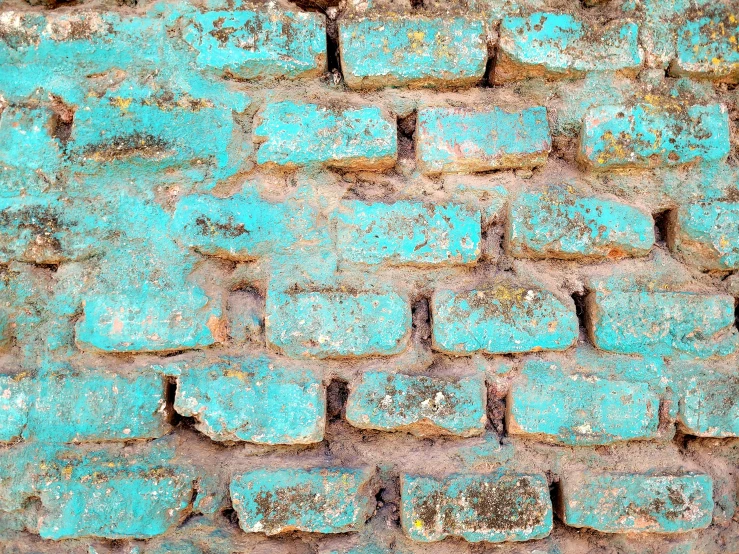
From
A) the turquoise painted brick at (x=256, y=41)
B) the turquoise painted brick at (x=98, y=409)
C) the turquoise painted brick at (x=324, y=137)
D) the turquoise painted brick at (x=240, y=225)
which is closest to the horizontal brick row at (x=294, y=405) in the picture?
the turquoise painted brick at (x=98, y=409)

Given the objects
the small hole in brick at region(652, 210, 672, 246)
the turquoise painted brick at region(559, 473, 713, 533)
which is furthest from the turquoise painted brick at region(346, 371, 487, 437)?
the small hole in brick at region(652, 210, 672, 246)

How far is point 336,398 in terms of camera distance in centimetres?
100

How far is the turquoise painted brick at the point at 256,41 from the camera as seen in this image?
101cm

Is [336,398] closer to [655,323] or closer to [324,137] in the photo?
[324,137]

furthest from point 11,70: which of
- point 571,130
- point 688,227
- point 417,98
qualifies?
point 688,227

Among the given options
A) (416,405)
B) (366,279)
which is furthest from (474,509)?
(366,279)

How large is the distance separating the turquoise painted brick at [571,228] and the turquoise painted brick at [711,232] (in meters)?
0.07

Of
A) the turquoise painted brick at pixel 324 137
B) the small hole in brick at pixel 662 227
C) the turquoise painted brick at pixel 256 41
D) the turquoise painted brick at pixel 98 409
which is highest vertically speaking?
the turquoise painted brick at pixel 256 41

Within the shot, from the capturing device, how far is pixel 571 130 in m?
1.05

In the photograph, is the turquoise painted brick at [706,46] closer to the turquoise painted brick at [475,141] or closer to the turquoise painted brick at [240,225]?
the turquoise painted brick at [475,141]

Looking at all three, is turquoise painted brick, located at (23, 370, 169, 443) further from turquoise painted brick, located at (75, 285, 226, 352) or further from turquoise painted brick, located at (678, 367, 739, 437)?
turquoise painted brick, located at (678, 367, 739, 437)

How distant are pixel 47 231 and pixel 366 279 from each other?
0.52 meters

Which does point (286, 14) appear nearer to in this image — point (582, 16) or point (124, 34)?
point (124, 34)

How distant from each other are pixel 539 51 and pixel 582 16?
11cm
